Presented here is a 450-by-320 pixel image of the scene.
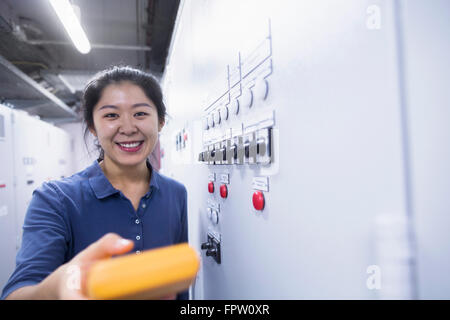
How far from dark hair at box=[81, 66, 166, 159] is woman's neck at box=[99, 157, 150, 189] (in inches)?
6.6

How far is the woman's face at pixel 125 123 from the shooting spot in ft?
2.52

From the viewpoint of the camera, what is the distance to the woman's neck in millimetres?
835

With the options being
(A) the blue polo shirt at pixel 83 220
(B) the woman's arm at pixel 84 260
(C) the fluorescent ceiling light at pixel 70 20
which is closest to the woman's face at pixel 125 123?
(A) the blue polo shirt at pixel 83 220

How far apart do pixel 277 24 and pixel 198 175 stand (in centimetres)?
91

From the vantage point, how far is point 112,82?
2.65ft

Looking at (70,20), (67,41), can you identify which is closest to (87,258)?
(70,20)

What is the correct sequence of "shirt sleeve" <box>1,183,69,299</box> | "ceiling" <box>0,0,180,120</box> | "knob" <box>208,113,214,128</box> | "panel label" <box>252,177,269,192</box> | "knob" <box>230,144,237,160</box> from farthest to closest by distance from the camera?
1. "ceiling" <box>0,0,180,120</box>
2. "knob" <box>208,113,214,128</box>
3. "knob" <box>230,144,237,160</box>
4. "panel label" <box>252,177,269,192</box>
5. "shirt sleeve" <box>1,183,69,299</box>

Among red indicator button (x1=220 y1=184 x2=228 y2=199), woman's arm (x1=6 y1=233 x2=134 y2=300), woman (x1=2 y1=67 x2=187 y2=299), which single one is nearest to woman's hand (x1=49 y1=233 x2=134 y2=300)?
woman's arm (x1=6 y1=233 x2=134 y2=300)

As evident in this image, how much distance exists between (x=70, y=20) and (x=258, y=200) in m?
1.89

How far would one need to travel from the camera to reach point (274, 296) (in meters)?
0.58

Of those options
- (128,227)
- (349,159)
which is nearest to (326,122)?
(349,159)

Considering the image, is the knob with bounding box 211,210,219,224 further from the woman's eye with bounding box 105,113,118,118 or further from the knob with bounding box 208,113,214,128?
the woman's eye with bounding box 105,113,118,118

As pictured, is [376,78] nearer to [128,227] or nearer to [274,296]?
[274,296]

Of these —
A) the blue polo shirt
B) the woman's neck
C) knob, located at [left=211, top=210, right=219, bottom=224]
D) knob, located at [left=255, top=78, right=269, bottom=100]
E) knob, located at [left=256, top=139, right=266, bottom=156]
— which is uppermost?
knob, located at [left=255, top=78, right=269, bottom=100]
